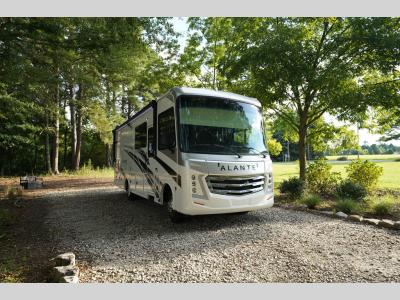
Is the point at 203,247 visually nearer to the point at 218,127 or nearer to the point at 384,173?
the point at 218,127

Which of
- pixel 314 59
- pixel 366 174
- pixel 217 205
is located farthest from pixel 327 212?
pixel 366 174

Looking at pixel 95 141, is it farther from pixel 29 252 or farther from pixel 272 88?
pixel 29 252

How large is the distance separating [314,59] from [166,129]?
224 inches

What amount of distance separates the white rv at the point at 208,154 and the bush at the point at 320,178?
562cm

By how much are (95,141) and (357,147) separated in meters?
26.2

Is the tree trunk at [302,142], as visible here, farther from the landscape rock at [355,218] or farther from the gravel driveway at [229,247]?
the landscape rock at [355,218]

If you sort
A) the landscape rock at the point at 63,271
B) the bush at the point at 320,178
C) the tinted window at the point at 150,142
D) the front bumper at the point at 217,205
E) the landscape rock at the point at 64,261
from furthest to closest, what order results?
1. the bush at the point at 320,178
2. the tinted window at the point at 150,142
3. the front bumper at the point at 217,205
4. the landscape rock at the point at 64,261
5. the landscape rock at the point at 63,271

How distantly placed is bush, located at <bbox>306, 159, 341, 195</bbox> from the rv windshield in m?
5.68

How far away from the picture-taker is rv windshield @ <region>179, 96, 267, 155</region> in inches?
266

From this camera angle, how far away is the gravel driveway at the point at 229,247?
4375mm

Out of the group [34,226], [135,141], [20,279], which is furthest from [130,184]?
[20,279]

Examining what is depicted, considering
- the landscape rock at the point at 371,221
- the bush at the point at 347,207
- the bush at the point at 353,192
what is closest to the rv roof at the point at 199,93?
the bush at the point at 347,207

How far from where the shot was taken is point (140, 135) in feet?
32.0

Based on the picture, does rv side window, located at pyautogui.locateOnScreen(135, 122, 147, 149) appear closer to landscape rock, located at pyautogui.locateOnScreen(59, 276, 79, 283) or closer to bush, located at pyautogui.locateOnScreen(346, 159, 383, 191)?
landscape rock, located at pyautogui.locateOnScreen(59, 276, 79, 283)
